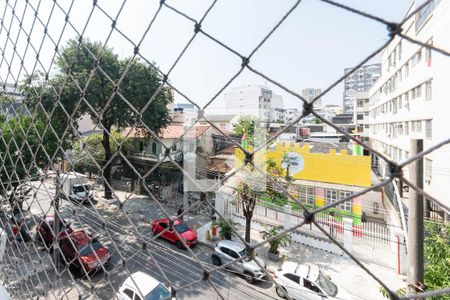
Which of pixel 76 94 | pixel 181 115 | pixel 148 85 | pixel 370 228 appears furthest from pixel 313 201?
pixel 181 115

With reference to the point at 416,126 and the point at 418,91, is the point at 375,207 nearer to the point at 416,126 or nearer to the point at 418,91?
the point at 416,126

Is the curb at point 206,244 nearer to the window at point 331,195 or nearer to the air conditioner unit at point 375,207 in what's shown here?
the window at point 331,195

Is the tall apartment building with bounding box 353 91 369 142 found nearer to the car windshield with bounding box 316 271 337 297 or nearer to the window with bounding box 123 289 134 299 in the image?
the car windshield with bounding box 316 271 337 297

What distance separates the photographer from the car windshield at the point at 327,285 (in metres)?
2.89

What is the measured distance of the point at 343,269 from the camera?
3588mm

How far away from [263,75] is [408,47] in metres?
6.77

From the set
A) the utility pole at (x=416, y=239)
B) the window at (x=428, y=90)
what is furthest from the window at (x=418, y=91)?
the utility pole at (x=416, y=239)

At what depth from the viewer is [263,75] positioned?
0.43 metres

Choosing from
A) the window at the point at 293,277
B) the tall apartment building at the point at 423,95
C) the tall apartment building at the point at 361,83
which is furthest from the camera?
the tall apartment building at the point at 361,83

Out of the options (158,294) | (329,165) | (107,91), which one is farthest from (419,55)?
(158,294)

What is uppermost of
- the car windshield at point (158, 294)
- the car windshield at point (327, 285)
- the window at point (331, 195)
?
the window at point (331, 195)

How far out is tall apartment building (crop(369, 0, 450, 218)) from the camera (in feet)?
12.5

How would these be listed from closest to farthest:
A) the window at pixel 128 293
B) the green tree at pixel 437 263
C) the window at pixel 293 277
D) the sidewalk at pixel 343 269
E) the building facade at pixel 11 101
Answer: the building facade at pixel 11 101 < the green tree at pixel 437 263 < the window at pixel 128 293 < the window at pixel 293 277 < the sidewalk at pixel 343 269

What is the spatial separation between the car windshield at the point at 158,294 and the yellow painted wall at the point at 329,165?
247 cm
